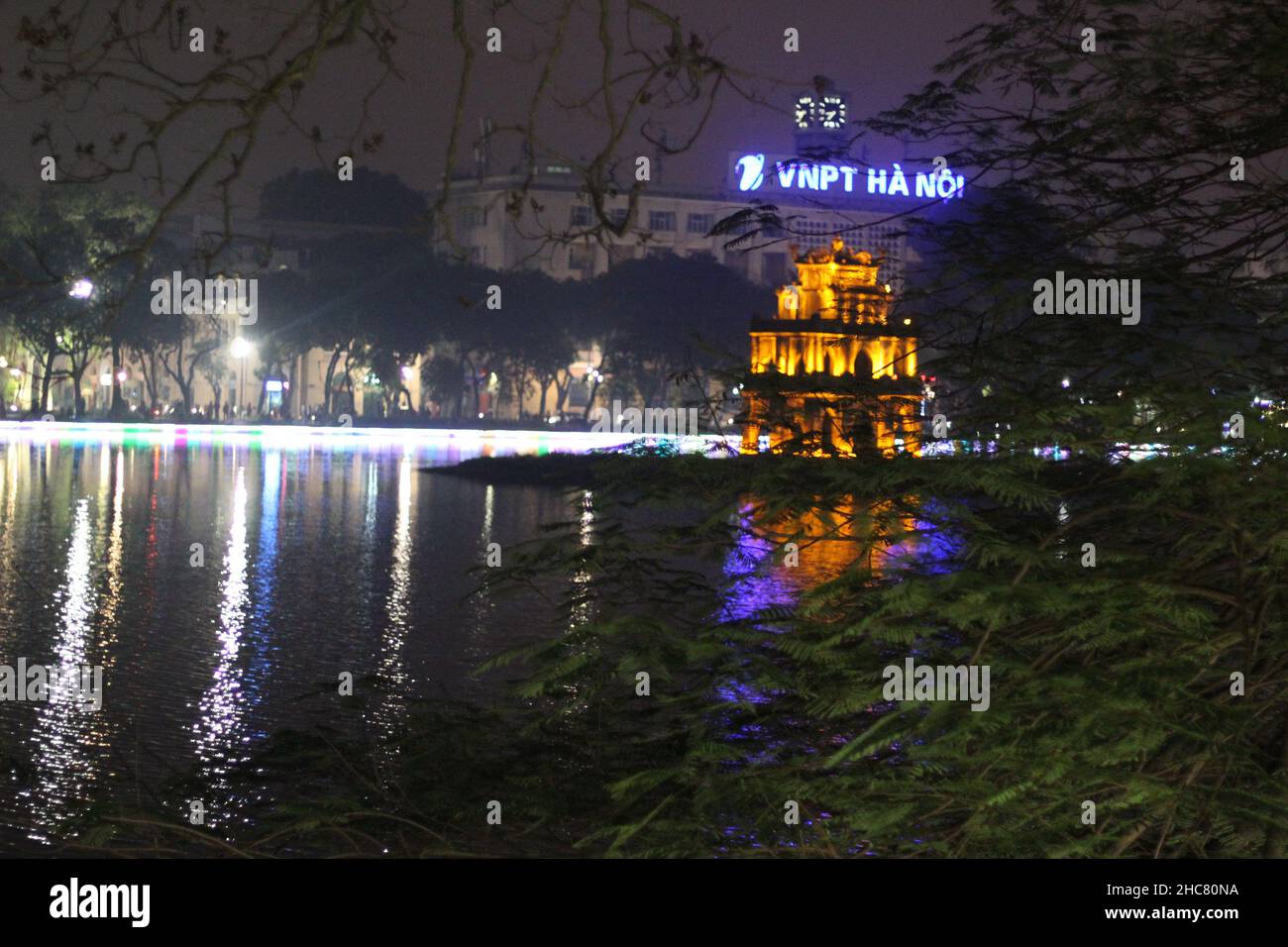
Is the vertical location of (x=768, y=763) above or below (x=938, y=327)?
below

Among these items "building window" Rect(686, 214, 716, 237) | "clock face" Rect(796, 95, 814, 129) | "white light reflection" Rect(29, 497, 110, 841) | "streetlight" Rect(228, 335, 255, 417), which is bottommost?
"white light reflection" Rect(29, 497, 110, 841)

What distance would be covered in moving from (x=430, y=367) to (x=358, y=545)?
7494 centimetres

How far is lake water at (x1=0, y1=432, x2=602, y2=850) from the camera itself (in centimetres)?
1180

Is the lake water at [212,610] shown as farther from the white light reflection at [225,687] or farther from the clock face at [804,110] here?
the clock face at [804,110]

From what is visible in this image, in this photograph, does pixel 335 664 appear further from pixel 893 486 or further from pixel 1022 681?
pixel 1022 681

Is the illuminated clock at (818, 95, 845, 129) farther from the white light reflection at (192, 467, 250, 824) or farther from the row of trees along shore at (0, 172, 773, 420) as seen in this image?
the row of trees along shore at (0, 172, 773, 420)

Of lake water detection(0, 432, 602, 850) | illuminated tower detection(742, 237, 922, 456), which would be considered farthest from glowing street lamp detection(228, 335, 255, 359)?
illuminated tower detection(742, 237, 922, 456)

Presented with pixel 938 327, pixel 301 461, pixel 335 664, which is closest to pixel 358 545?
pixel 335 664

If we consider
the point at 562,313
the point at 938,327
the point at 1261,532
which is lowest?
the point at 1261,532

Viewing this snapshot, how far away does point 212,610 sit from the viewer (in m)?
18.9

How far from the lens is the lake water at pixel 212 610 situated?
11805 mm

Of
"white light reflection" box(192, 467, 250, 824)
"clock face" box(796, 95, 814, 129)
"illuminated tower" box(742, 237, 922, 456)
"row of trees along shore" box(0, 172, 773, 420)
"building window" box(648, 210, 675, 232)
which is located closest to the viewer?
"clock face" box(796, 95, 814, 129)

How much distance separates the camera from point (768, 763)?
8641 millimetres

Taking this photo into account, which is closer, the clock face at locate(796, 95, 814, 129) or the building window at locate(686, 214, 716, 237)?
the clock face at locate(796, 95, 814, 129)
